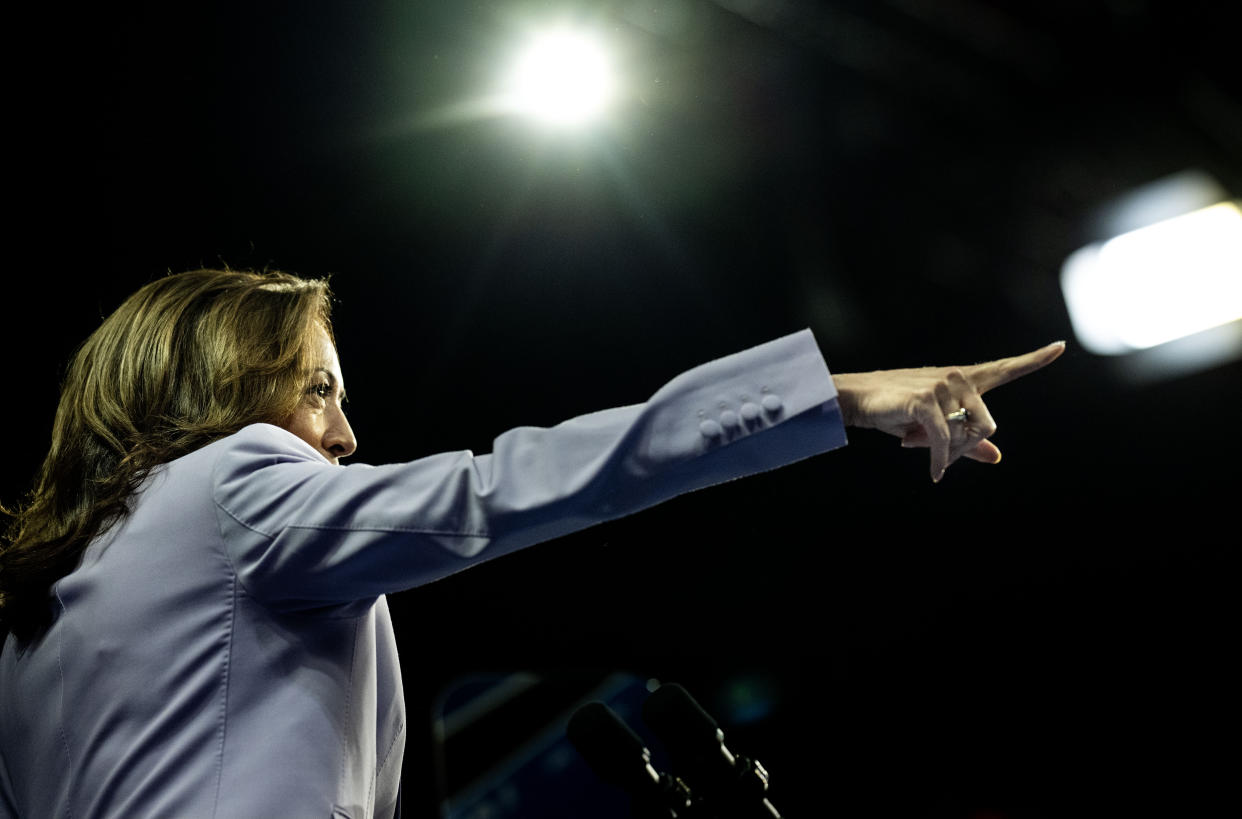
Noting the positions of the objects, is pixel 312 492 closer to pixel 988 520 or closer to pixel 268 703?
pixel 268 703

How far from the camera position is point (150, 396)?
1169 millimetres

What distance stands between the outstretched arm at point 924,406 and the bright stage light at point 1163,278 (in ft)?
8.09

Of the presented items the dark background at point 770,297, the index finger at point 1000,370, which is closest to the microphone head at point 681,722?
the index finger at point 1000,370

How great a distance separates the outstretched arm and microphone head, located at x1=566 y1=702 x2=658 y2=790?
526mm

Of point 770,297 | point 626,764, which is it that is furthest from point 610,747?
point 770,297

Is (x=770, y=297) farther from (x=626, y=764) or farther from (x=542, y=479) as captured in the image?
(x=542, y=479)

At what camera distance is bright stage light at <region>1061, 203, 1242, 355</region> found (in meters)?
2.90

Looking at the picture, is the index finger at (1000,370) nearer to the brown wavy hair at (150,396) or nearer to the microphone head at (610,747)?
the microphone head at (610,747)

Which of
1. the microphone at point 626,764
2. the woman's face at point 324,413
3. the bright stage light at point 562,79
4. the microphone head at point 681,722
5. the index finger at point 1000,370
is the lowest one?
the microphone at point 626,764

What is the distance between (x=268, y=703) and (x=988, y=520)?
128 inches

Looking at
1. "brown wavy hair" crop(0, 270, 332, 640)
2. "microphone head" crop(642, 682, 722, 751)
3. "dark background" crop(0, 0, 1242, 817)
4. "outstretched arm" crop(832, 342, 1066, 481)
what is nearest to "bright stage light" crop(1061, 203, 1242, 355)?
"dark background" crop(0, 0, 1242, 817)

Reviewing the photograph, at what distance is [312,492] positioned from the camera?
2.83 feet

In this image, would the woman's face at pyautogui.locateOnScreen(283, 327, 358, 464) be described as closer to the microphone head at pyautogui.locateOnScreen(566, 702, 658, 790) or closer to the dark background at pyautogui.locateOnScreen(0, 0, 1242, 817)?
the microphone head at pyautogui.locateOnScreen(566, 702, 658, 790)

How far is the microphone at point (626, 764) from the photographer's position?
1.07m
